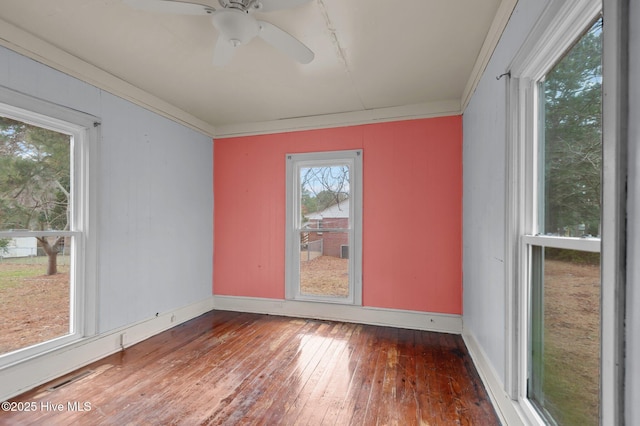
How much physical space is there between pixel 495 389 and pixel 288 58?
2931mm

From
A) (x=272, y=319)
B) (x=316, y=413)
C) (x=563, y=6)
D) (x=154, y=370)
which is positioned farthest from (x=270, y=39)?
(x=272, y=319)

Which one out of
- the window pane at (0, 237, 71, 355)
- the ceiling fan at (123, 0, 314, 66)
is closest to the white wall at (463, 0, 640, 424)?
the ceiling fan at (123, 0, 314, 66)

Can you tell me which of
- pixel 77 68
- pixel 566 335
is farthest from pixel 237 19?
pixel 566 335

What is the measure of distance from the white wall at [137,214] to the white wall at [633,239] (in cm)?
333

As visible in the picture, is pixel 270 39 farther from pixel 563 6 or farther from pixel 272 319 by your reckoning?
pixel 272 319

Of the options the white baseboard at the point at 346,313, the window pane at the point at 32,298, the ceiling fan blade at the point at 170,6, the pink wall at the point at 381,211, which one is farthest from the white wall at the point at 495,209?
the window pane at the point at 32,298

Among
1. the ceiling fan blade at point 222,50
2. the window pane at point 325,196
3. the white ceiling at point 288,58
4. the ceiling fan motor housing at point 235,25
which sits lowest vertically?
the window pane at point 325,196

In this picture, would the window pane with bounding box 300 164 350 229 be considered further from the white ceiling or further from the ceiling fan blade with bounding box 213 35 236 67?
the ceiling fan blade with bounding box 213 35 236 67

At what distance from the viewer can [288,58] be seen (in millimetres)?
2518

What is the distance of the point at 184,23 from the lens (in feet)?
6.76

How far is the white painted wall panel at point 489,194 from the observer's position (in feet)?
6.10

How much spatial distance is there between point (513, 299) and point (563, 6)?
4.75ft

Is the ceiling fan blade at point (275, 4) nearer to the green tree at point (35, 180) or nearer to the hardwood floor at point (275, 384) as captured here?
the green tree at point (35, 180)

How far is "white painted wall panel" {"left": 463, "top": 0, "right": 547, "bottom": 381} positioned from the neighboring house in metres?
1.40
